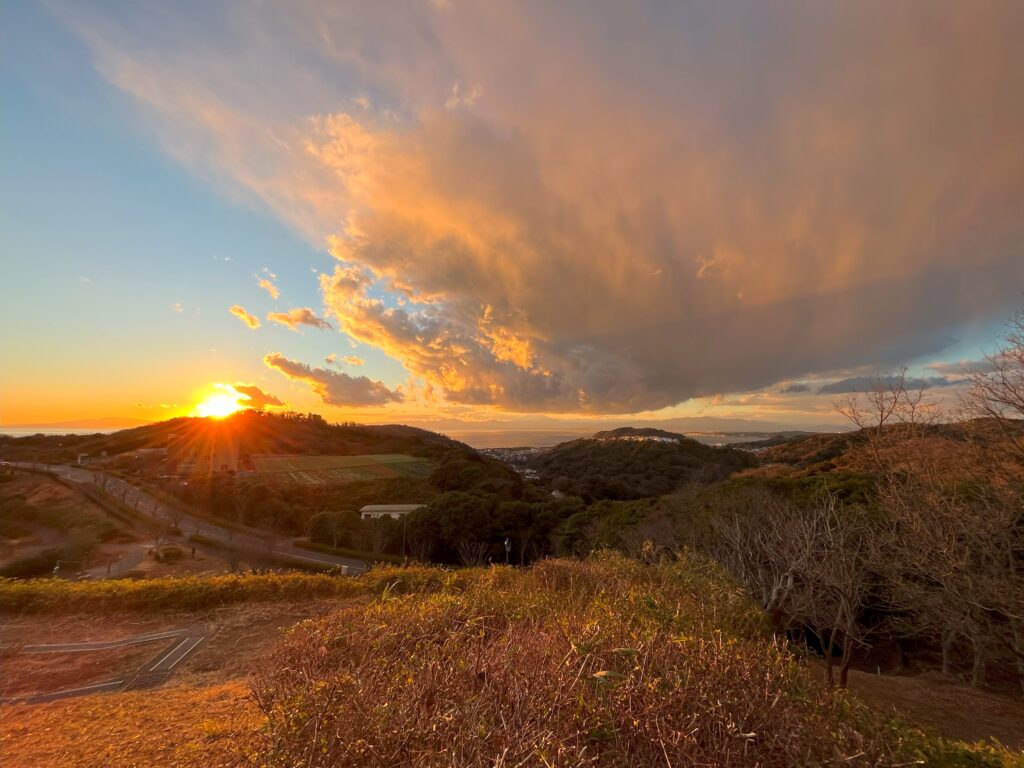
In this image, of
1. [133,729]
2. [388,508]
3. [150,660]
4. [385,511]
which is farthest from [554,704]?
[388,508]

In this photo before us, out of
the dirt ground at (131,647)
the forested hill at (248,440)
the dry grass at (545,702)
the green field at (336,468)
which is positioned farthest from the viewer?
the forested hill at (248,440)

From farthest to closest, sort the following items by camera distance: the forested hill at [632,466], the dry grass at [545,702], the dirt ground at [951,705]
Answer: the forested hill at [632,466], the dirt ground at [951,705], the dry grass at [545,702]

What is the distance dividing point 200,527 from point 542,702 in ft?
120

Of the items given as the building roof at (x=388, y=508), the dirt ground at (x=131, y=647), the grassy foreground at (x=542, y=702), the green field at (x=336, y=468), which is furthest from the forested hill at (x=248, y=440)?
the grassy foreground at (x=542, y=702)

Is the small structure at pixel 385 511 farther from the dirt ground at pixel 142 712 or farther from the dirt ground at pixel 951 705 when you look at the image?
the dirt ground at pixel 951 705

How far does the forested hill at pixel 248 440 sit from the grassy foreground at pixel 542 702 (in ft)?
196

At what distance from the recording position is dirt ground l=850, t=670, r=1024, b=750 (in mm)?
8023

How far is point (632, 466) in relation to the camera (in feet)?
201

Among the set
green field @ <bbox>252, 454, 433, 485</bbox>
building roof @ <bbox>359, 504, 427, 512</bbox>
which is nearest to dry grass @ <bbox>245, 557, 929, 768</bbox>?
building roof @ <bbox>359, 504, 427, 512</bbox>

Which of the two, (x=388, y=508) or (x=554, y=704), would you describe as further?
(x=388, y=508)

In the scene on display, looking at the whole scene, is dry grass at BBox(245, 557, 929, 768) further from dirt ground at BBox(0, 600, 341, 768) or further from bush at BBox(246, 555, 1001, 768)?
dirt ground at BBox(0, 600, 341, 768)

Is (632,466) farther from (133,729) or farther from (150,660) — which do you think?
(133,729)

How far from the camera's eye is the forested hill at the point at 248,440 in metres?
57.9

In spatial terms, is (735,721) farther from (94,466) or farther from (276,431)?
(276,431)
